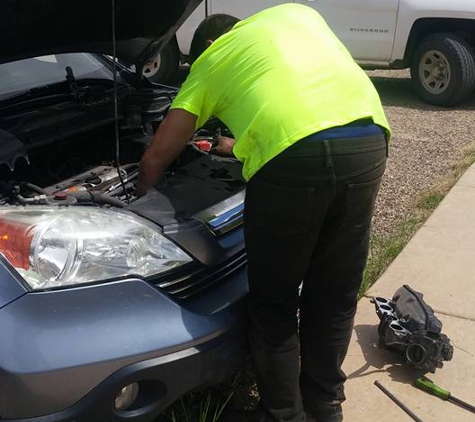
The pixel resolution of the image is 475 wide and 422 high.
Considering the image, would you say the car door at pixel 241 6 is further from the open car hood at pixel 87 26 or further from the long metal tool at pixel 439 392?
the long metal tool at pixel 439 392

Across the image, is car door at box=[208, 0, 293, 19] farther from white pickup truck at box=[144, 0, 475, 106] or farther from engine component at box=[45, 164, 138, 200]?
engine component at box=[45, 164, 138, 200]

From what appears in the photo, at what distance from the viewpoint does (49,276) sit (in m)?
1.96

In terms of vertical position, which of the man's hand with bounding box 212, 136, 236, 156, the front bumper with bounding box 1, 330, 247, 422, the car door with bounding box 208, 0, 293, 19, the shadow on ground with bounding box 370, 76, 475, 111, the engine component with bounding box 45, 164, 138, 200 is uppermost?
the man's hand with bounding box 212, 136, 236, 156

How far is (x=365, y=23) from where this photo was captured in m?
7.64

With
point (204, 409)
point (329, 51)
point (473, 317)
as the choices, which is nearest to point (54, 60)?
point (329, 51)

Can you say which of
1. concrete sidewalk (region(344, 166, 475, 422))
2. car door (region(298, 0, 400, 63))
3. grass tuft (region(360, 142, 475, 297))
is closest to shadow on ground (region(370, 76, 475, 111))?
car door (region(298, 0, 400, 63))

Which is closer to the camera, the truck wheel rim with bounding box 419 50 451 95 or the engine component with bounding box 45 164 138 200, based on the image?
the engine component with bounding box 45 164 138 200

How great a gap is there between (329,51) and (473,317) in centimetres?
189

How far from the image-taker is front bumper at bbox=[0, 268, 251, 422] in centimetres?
183

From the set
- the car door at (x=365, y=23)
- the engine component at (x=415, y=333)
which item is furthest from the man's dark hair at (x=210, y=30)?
the car door at (x=365, y=23)

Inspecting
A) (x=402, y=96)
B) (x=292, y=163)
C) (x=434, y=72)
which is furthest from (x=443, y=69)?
(x=292, y=163)

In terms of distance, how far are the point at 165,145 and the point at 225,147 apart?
0.70 metres

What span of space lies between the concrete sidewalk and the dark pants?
283 millimetres

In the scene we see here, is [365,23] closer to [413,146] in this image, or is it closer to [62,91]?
[413,146]
